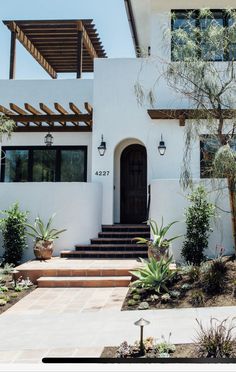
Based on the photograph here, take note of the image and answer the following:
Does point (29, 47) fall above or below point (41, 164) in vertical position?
above

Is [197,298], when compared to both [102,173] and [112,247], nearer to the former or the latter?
[112,247]

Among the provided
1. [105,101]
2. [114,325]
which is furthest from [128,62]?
[114,325]

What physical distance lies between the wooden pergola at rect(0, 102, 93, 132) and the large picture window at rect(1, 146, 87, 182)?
2.63ft

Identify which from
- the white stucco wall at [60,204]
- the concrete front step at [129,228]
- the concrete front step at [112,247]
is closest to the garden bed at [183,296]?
the concrete front step at [112,247]

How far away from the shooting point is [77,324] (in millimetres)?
5949

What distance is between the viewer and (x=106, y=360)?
13.8ft

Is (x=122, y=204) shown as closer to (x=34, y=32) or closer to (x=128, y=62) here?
(x=128, y=62)

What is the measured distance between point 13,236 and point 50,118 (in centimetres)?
468

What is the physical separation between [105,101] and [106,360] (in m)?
10.2

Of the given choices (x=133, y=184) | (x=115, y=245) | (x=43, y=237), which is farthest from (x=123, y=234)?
(x=43, y=237)

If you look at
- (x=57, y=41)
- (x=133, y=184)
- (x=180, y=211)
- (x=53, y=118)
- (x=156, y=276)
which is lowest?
(x=156, y=276)

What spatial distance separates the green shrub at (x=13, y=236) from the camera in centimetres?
1069

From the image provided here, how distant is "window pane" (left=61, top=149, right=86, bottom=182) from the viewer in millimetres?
14555

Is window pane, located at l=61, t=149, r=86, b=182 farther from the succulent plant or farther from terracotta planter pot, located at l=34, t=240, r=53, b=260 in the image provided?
the succulent plant
